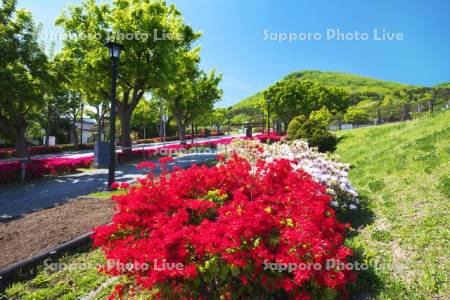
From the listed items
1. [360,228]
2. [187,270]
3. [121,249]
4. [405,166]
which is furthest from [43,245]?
[405,166]

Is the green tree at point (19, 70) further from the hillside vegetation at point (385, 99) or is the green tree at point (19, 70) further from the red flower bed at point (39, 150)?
the hillside vegetation at point (385, 99)

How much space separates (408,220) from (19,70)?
16978 mm

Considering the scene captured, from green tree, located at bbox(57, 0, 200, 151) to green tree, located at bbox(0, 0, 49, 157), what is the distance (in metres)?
3.24

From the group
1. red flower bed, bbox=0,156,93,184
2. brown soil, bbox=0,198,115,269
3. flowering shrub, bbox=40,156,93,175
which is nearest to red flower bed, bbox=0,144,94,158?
flowering shrub, bbox=40,156,93,175

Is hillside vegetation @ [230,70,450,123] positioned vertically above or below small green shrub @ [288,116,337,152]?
above

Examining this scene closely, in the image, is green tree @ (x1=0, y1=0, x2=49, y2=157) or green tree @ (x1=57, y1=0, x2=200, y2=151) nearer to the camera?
green tree @ (x1=0, y1=0, x2=49, y2=157)

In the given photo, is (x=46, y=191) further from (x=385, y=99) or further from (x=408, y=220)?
(x=385, y=99)

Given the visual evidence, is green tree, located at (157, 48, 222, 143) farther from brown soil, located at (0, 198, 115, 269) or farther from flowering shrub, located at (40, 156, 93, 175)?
brown soil, located at (0, 198, 115, 269)

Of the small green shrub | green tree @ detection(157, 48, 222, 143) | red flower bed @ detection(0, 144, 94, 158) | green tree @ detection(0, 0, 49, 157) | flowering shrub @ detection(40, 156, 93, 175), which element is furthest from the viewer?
green tree @ detection(157, 48, 222, 143)

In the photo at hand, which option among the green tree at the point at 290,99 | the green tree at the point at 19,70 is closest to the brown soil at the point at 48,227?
the green tree at the point at 19,70

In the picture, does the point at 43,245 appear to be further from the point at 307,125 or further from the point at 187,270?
the point at 307,125

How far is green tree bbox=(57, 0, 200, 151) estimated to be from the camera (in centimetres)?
1872

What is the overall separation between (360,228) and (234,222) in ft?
11.7

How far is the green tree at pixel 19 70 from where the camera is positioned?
13.4 meters
